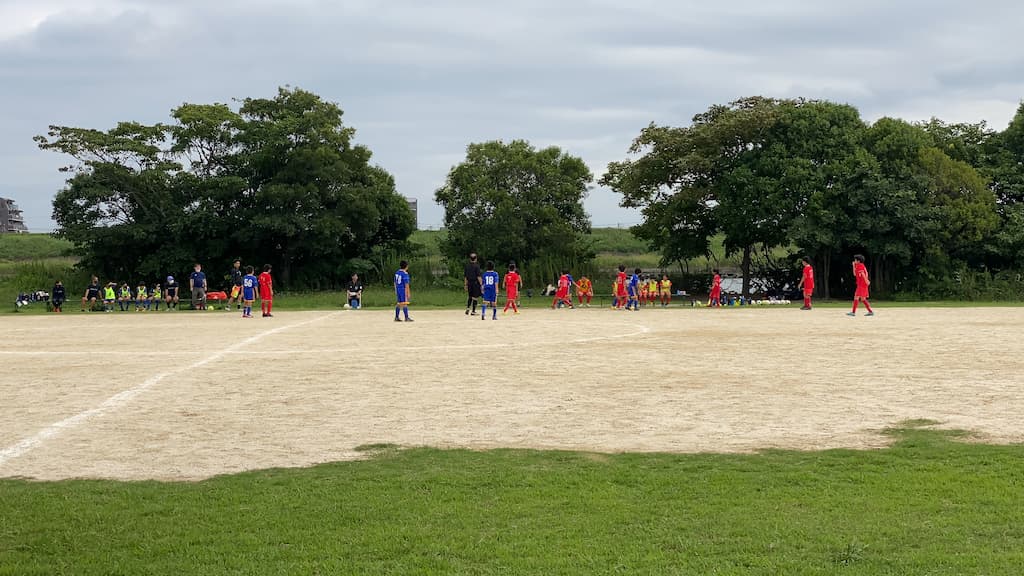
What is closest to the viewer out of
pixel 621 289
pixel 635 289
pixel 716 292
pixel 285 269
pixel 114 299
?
pixel 635 289

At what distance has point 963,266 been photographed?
4544 cm

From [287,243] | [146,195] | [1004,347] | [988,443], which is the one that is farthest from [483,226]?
[988,443]

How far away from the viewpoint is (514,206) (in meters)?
51.2

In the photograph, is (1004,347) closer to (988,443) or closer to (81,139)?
(988,443)

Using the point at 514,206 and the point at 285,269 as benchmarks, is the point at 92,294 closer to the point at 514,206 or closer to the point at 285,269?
the point at 285,269

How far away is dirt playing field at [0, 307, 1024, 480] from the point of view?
960cm

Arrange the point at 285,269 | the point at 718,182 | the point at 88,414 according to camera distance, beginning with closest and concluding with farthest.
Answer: the point at 88,414 → the point at 718,182 → the point at 285,269

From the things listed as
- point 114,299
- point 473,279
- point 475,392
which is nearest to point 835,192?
point 473,279

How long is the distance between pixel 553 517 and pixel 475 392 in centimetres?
675

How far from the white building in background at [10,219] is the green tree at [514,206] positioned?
182 feet

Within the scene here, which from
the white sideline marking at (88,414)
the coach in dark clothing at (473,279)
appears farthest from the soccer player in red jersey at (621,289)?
the white sideline marking at (88,414)

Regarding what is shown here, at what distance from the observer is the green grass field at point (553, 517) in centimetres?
568

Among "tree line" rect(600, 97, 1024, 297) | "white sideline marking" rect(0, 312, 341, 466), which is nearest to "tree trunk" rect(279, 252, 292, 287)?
"tree line" rect(600, 97, 1024, 297)

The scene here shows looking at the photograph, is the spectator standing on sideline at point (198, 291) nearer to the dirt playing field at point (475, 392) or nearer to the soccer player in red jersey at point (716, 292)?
the dirt playing field at point (475, 392)
